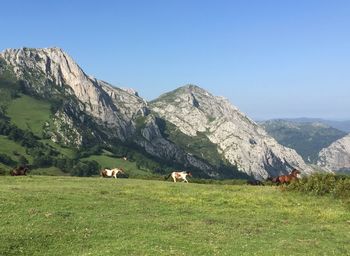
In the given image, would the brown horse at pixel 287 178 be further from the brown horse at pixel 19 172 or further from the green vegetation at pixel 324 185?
the brown horse at pixel 19 172

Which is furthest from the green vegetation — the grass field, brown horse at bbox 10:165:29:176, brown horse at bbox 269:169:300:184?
brown horse at bbox 10:165:29:176

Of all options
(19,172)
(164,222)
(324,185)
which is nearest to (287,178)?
(324,185)

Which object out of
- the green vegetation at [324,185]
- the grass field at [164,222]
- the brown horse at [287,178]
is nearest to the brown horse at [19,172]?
the grass field at [164,222]

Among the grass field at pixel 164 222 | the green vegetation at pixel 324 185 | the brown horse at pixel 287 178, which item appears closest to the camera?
the grass field at pixel 164 222

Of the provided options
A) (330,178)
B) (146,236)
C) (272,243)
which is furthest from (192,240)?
(330,178)

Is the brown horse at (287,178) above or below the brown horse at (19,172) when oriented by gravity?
above

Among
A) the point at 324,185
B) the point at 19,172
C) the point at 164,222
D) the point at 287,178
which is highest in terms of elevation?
the point at 287,178

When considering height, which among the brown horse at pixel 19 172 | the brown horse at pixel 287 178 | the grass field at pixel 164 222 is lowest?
the grass field at pixel 164 222

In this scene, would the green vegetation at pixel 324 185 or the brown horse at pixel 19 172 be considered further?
the brown horse at pixel 19 172

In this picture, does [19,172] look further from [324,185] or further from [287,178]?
[324,185]

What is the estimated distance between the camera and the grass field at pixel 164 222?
24.3m

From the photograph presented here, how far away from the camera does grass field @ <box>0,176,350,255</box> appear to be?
79.7 ft

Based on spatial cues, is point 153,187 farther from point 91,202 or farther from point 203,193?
point 91,202

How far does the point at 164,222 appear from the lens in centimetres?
3081
